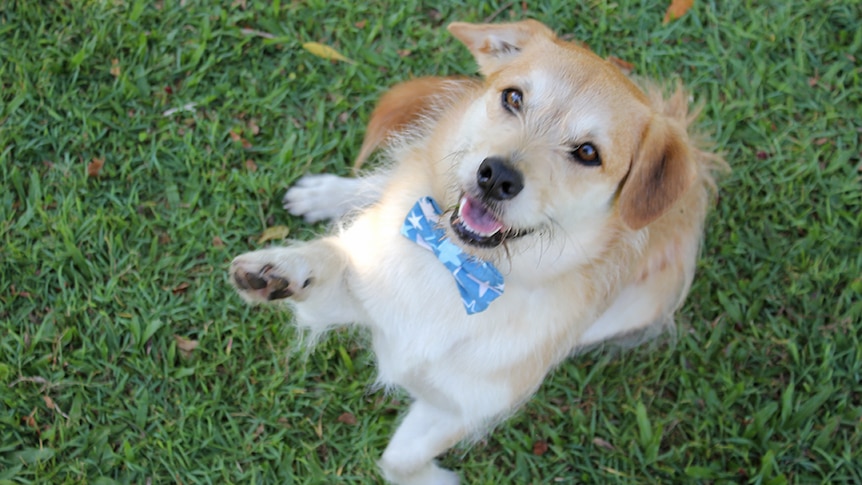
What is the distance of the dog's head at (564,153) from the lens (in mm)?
2588

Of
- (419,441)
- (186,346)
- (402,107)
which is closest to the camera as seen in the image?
(419,441)

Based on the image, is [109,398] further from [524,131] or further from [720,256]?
[720,256]

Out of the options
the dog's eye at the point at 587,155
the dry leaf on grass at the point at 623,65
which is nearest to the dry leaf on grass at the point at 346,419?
the dog's eye at the point at 587,155

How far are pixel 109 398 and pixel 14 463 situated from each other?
0.51 metres

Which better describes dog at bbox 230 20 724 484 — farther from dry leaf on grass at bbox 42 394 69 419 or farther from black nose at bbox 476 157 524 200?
dry leaf on grass at bbox 42 394 69 419

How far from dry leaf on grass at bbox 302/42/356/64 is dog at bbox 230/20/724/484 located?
3.24 ft

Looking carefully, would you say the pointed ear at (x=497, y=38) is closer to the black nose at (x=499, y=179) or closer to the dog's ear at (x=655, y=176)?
the dog's ear at (x=655, y=176)

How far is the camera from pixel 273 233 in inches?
167

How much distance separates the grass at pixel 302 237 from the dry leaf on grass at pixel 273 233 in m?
0.04

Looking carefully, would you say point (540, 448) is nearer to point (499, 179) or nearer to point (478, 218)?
point (478, 218)

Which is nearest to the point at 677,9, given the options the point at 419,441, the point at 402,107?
the point at 402,107

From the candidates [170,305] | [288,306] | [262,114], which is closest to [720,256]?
[288,306]

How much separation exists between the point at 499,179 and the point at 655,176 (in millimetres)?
684

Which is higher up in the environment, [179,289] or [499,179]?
[499,179]
